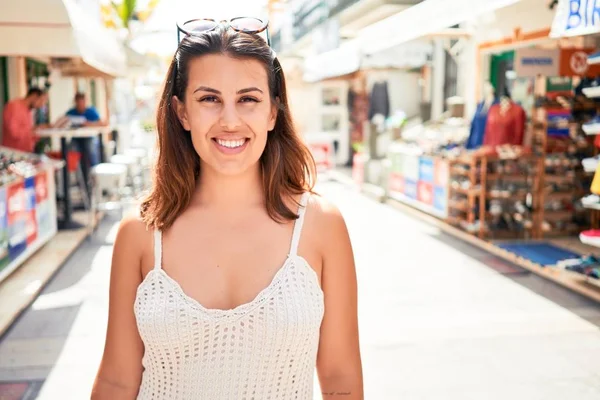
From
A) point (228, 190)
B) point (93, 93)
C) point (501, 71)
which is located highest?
point (501, 71)

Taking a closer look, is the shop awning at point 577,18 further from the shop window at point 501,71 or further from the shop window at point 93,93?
the shop window at point 93,93

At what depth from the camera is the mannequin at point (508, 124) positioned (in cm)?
837

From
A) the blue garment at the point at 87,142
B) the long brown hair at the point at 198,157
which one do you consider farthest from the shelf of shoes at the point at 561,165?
the long brown hair at the point at 198,157

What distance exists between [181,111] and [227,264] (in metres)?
0.39

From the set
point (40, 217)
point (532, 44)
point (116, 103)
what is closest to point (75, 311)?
point (40, 217)

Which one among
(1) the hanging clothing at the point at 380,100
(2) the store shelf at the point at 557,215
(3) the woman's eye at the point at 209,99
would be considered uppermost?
(1) the hanging clothing at the point at 380,100

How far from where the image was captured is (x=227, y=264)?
5.11ft

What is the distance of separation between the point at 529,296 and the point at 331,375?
462 cm

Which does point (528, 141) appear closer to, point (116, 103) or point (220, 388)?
point (220, 388)

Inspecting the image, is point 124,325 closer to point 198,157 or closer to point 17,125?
point 198,157

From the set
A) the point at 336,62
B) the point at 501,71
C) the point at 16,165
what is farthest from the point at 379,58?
the point at 16,165

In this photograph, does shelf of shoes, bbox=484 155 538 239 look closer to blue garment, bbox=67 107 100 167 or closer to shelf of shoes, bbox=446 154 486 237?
shelf of shoes, bbox=446 154 486 237

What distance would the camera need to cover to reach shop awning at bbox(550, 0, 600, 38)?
14.5 feet

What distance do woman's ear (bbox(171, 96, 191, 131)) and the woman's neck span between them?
0.11 metres
